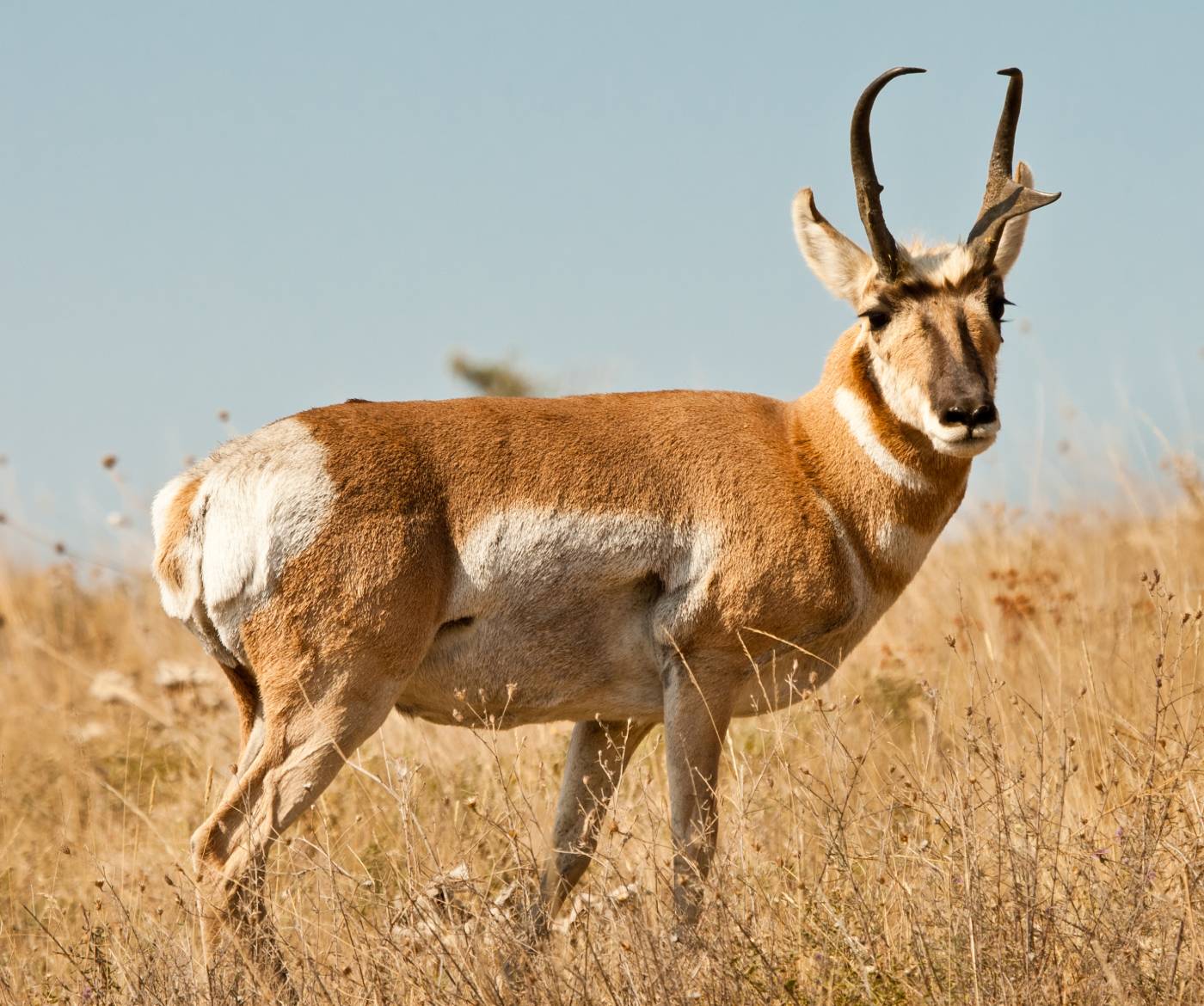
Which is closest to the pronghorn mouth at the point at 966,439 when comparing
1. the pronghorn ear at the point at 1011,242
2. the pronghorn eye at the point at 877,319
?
the pronghorn eye at the point at 877,319

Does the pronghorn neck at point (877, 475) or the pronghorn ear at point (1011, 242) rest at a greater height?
the pronghorn ear at point (1011, 242)

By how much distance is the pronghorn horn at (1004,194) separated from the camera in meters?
6.30

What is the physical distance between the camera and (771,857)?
21.1ft

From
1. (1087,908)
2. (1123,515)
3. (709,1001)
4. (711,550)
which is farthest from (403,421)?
(1123,515)

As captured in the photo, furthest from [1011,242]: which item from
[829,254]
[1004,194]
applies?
[829,254]

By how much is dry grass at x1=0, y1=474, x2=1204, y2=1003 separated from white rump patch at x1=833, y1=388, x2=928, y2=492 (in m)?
0.82

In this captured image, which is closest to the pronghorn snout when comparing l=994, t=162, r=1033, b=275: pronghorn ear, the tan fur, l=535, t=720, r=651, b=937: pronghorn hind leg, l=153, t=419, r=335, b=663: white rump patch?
Result: l=994, t=162, r=1033, b=275: pronghorn ear

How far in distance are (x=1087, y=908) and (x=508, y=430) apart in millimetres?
2826

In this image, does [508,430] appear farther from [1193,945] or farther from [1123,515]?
[1123,515]

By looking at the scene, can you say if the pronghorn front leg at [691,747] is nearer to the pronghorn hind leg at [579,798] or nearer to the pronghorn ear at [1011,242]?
the pronghorn hind leg at [579,798]

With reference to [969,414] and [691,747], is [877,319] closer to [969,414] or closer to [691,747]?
[969,414]

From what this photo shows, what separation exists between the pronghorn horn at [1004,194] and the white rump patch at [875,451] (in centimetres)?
85

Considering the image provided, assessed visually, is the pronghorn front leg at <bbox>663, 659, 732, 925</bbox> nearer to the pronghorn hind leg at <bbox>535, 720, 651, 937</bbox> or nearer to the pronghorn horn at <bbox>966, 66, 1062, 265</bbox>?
the pronghorn hind leg at <bbox>535, 720, 651, 937</bbox>

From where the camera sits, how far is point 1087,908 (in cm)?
473
